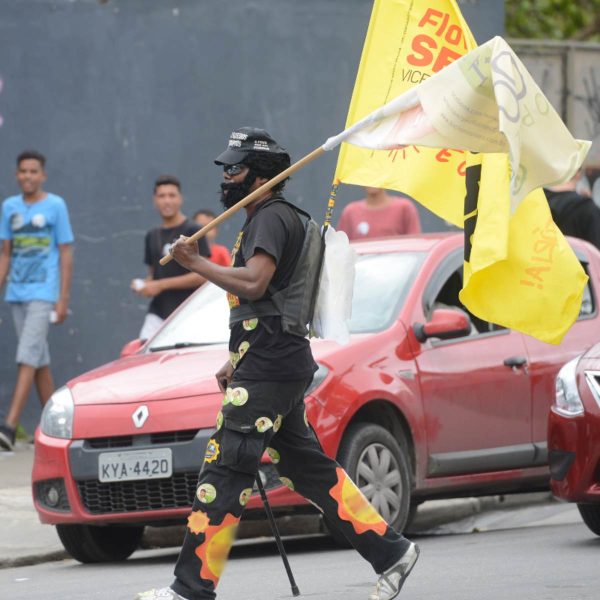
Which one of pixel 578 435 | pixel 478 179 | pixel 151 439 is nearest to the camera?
pixel 478 179

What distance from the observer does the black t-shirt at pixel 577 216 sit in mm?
12664

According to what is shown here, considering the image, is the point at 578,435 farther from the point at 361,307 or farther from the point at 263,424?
the point at 263,424

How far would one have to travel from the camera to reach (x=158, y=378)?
9000mm

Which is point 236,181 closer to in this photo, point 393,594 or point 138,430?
point 393,594

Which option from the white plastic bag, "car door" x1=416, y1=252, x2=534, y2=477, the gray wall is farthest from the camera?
the gray wall

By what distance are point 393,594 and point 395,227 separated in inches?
281

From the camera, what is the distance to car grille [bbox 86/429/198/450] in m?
8.62

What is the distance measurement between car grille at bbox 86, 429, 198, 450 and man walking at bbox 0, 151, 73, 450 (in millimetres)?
4379

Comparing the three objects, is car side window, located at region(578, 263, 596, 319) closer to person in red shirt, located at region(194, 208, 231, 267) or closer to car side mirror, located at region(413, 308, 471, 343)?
car side mirror, located at region(413, 308, 471, 343)

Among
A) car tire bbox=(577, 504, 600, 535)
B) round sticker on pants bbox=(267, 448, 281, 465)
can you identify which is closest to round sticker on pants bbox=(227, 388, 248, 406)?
round sticker on pants bbox=(267, 448, 281, 465)

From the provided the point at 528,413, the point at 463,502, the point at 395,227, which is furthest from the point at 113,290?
the point at 528,413

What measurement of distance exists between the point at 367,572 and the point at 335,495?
130cm

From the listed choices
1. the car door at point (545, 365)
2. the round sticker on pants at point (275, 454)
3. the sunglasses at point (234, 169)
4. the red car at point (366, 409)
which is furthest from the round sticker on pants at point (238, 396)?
the car door at point (545, 365)

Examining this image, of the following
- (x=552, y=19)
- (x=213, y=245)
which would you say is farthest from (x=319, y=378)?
(x=552, y=19)
